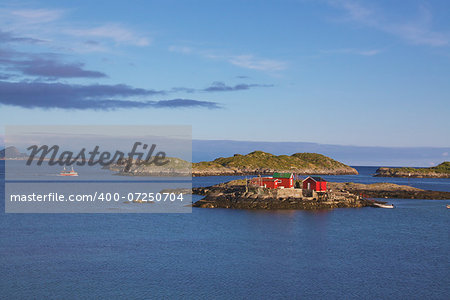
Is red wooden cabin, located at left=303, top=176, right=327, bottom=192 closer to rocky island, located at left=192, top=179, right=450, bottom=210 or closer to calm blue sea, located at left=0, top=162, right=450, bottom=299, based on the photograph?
rocky island, located at left=192, top=179, right=450, bottom=210

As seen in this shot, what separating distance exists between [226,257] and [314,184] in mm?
49144

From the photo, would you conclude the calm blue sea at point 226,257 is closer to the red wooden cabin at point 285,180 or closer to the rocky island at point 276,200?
the rocky island at point 276,200

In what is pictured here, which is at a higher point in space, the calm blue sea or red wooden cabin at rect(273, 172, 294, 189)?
red wooden cabin at rect(273, 172, 294, 189)

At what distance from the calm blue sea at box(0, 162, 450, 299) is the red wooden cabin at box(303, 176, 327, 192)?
14.9 metres

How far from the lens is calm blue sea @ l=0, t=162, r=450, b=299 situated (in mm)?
39250

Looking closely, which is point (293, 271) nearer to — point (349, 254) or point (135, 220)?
point (349, 254)

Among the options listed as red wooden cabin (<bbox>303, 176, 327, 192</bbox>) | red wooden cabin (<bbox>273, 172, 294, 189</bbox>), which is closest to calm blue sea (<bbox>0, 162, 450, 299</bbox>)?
red wooden cabin (<bbox>273, 172, 294, 189</bbox>)

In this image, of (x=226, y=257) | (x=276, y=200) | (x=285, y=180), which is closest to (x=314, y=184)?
(x=285, y=180)

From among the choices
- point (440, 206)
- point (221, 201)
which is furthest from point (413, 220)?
→ point (221, 201)

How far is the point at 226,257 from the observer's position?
50.5 metres

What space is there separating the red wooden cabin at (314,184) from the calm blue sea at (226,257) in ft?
48.7

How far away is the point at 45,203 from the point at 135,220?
3731cm

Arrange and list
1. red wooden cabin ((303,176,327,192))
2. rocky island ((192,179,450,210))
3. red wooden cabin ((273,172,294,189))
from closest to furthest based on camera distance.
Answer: rocky island ((192,179,450,210)) → red wooden cabin ((273,172,294,189)) → red wooden cabin ((303,176,327,192))

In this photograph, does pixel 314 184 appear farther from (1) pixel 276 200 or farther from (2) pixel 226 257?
(2) pixel 226 257
